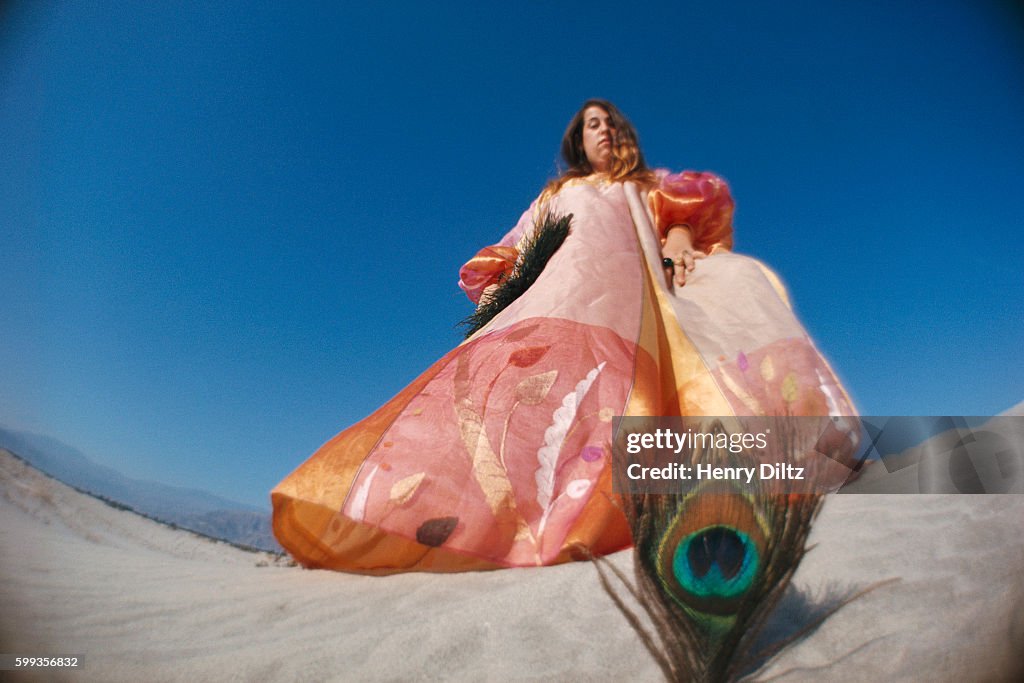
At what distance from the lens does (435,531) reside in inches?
49.7

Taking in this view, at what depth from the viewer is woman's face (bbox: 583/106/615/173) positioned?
2.68 m

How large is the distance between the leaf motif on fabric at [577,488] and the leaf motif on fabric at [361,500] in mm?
517

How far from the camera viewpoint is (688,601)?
79 cm

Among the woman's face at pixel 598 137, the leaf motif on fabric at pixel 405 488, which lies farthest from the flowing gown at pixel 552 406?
the woman's face at pixel 598 137

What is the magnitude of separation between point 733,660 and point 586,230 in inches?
65.1

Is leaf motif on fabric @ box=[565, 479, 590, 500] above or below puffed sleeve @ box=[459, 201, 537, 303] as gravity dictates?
below

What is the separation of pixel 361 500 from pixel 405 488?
0.38 feet

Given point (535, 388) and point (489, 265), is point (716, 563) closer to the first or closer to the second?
point (535, 388)

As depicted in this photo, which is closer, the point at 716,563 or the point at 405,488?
the point at 716,563

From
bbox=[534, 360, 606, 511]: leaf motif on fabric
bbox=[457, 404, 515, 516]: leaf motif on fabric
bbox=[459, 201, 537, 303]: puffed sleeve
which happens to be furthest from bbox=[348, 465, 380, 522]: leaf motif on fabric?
bbox=[459, 201, 537, 303]: puffed sleeve

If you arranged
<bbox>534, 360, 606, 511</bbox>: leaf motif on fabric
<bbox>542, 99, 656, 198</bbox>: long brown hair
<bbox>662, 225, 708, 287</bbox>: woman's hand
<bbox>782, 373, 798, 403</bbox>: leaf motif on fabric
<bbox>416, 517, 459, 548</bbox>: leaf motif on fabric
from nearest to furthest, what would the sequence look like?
<bbox>416, 517, 459, 548</bbox>: leaf motif on fabric
<bbox>534, 360, 606, 511</bbox>: leaf motif on fabric
<bbox>782, 373, 798, 403</bbox>: leaf motif on fabric
<bbox>662, 225, 708, 287</bbox>: woman's hand
<bbox>542, 99, 656, 198</bbox>: long brown hair

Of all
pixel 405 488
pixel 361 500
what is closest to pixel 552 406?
pixel 405 488

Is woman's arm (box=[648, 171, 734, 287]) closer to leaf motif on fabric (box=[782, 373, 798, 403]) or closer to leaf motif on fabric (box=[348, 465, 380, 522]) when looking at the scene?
leaf motif on fabric (box=[782, 373, 798, 403])

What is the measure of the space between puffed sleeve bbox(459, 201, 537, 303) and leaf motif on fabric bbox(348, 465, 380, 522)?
134cm
